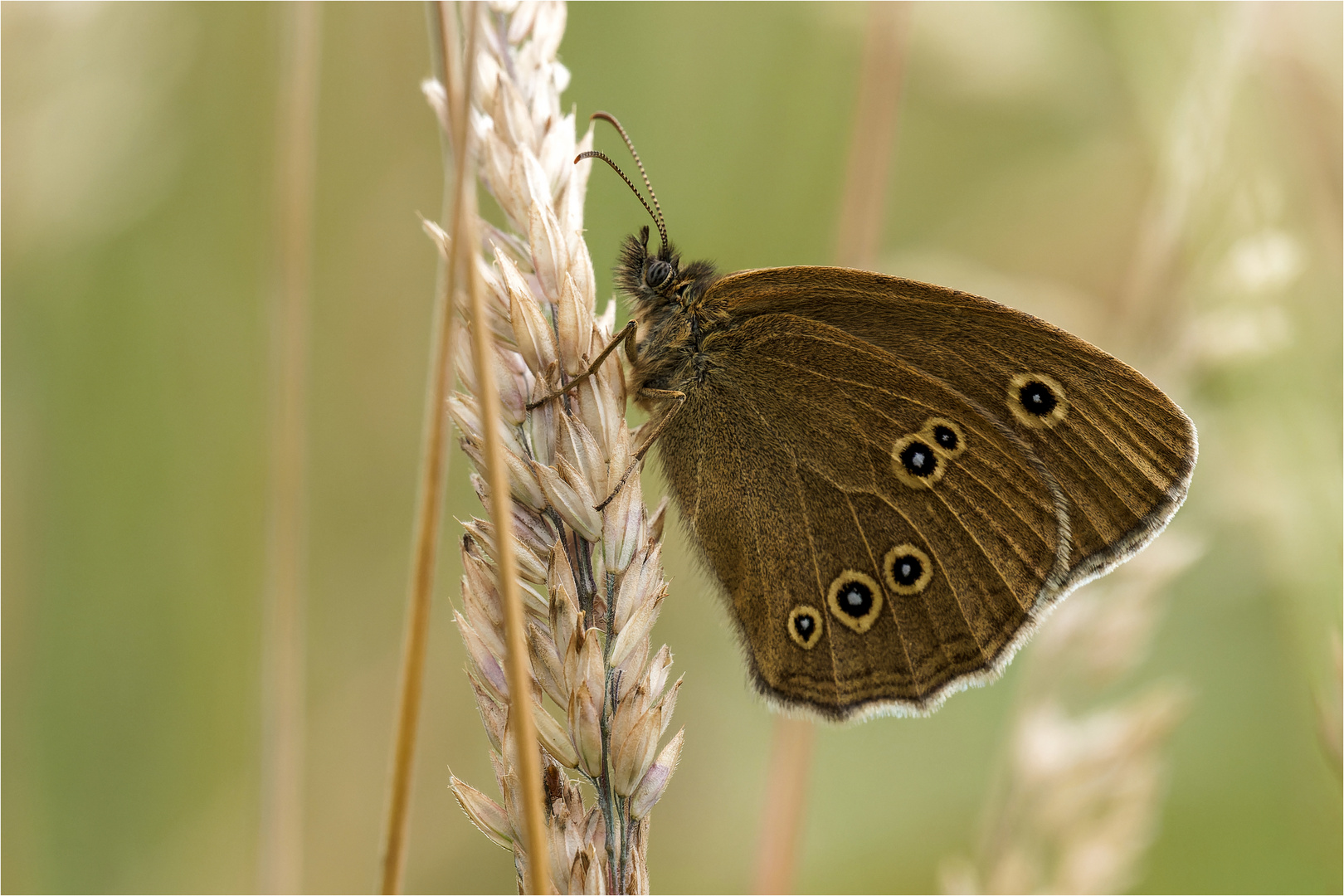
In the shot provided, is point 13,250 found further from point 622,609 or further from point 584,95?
point 622,609

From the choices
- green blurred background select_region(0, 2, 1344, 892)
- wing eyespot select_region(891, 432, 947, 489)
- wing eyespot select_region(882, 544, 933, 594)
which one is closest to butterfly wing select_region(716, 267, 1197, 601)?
wing eyespot select_region(891, 432, 947, 489)

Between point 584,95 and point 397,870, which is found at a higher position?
point 584,95

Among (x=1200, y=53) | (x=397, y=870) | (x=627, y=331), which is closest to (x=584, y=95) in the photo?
(x=627, y=331)

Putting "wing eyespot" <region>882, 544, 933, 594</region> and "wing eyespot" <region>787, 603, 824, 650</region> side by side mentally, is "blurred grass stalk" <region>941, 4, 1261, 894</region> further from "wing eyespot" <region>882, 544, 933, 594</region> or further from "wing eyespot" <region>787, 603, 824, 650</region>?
"wing eyespot" <region>787, 603, 824, 650</region>

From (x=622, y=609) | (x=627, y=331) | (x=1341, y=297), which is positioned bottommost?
(x=622, y=609)

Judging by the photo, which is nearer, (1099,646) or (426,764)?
(1099,646)

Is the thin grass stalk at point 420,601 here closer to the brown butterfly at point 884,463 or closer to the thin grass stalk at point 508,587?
the thin grass stalk at point 508,587
